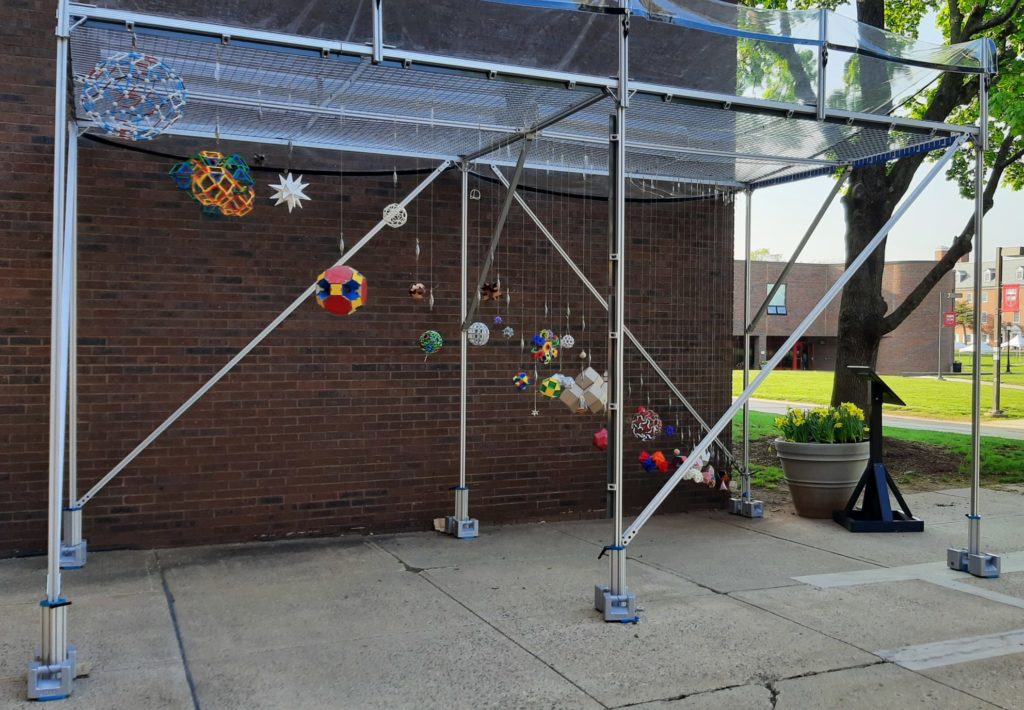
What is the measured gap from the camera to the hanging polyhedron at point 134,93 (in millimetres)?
4547

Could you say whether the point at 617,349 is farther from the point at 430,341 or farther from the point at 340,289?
the point at 430,341

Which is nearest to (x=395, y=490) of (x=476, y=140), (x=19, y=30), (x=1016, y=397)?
(x=476, y=140)

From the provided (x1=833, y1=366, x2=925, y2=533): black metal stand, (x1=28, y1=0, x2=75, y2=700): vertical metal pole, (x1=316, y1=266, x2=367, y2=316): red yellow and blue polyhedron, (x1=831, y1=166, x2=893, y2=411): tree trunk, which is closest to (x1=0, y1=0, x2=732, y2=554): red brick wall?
(x1=316, y1=266, x2=367, y2=316): red yellow and blue polyhedron

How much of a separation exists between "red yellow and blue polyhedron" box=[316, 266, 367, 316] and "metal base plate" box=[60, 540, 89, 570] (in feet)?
8.31

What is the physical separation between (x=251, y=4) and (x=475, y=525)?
4456mm

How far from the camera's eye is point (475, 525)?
7.57 metres

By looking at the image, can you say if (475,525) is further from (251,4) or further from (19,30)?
(19,30)

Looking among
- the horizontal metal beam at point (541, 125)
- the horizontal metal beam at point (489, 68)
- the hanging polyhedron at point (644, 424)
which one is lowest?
the hanging polyhedron at point (644, 424)

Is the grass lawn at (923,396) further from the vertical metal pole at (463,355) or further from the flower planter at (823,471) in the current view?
the vertical metal pole at (463,355)

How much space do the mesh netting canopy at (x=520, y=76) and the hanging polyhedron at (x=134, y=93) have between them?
0.16 metres

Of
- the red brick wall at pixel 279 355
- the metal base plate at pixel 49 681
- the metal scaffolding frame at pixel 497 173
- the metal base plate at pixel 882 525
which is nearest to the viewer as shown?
the metal base plate at pixel 49 681

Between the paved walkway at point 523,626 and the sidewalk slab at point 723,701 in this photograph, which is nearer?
the sidewalk slab at point 723,701

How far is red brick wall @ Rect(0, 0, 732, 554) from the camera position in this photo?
6500 mm

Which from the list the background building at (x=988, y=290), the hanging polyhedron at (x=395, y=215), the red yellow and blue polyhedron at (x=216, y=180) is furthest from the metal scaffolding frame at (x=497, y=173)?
the background building at (x=988, y=290)
